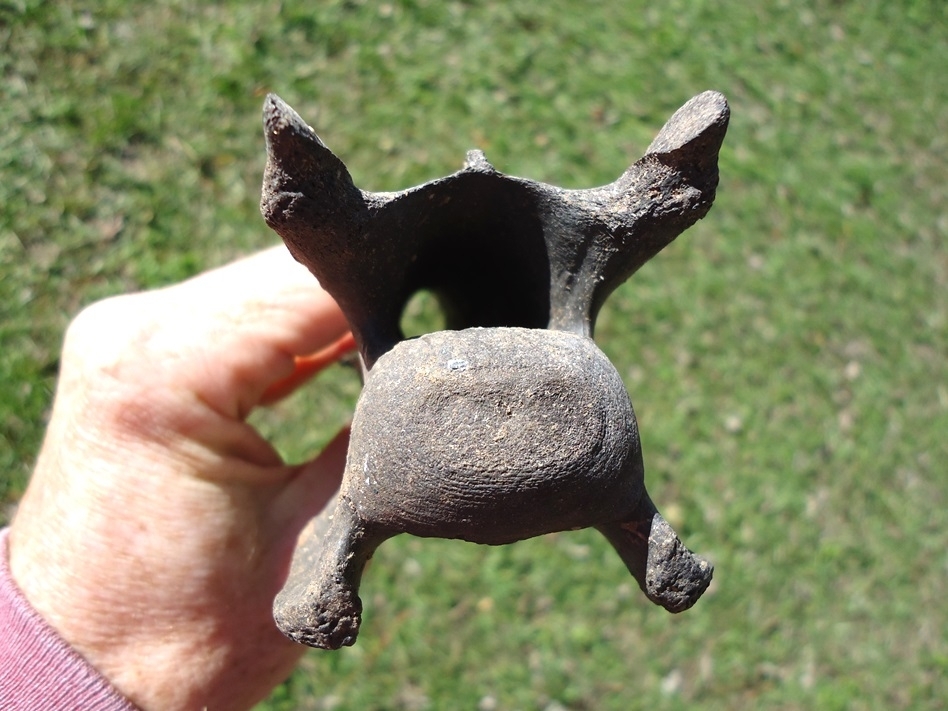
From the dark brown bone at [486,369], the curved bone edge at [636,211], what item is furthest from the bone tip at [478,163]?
the curved bone edge at [636,211]

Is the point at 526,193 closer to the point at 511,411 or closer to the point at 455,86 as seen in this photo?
the point at 511,411

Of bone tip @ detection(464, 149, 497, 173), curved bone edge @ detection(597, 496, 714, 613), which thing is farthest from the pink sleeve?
bone tip @ detection(464, 149, 497, 173)

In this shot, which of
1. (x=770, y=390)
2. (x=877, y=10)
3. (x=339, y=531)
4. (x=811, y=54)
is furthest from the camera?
(x=877, y=10)

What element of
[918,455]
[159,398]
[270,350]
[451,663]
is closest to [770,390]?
[918,455]

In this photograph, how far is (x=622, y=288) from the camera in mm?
2844

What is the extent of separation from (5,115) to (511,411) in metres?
2.42

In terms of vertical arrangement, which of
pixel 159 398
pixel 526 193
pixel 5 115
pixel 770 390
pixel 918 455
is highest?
pixel 526 193

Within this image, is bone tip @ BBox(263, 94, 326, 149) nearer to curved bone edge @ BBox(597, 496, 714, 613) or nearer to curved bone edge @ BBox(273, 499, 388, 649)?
curved bone edge @ BBox(273, 499, 388, 649)

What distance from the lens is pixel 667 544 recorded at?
1024 mm

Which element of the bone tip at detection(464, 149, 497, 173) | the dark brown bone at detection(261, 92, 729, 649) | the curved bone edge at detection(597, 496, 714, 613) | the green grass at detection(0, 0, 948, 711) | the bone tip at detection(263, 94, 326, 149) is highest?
the bone tip at detection(263, 94, 326, 149)

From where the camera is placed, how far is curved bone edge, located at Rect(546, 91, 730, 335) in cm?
102

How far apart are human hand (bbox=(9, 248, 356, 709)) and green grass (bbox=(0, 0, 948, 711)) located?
0.89 metres

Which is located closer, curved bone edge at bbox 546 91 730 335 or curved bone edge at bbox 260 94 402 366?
curved bone edge at bbox 260 94 402 366

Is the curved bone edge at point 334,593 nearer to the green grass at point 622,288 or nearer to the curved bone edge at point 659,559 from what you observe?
the curved bone edge at point 659,559
